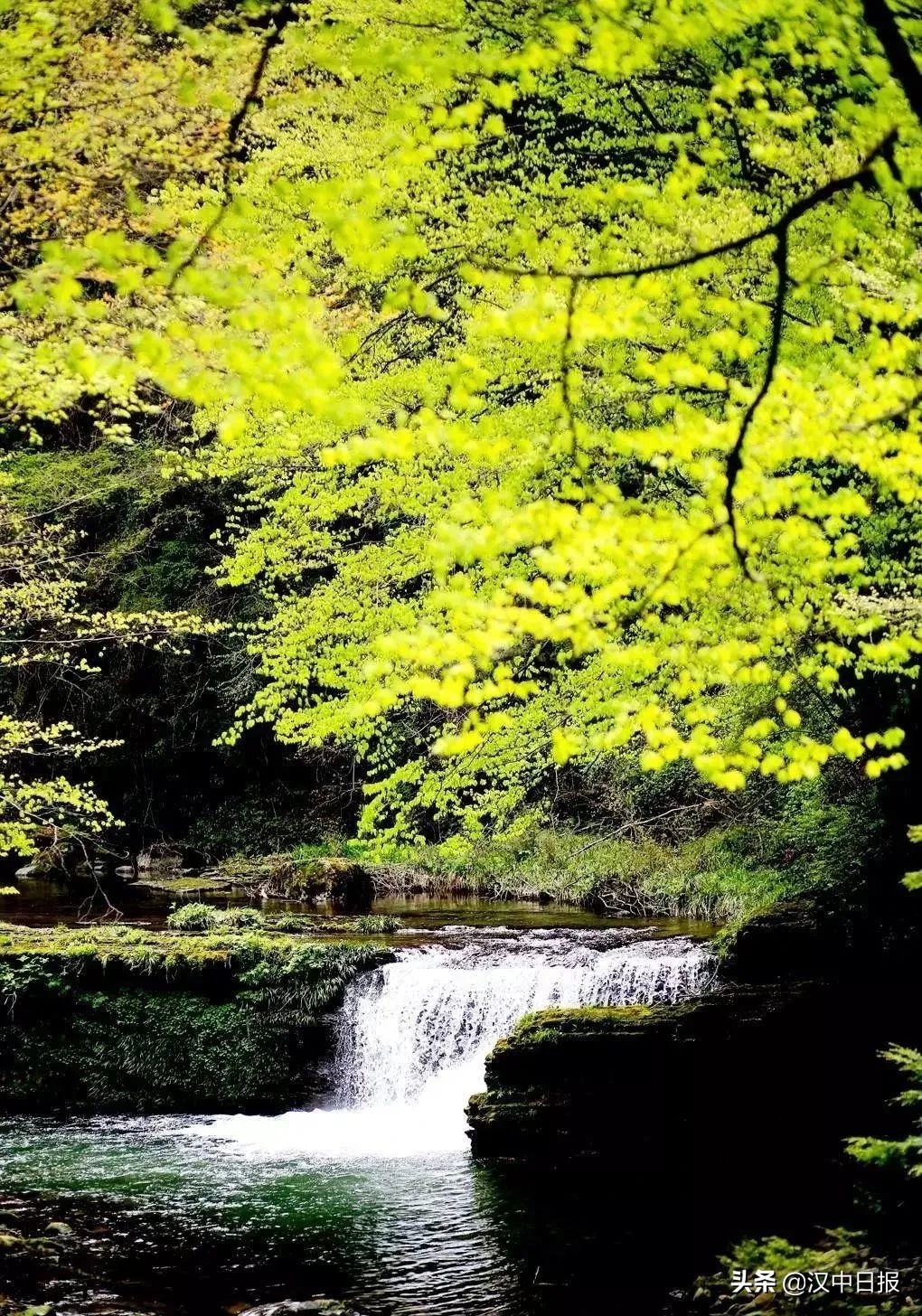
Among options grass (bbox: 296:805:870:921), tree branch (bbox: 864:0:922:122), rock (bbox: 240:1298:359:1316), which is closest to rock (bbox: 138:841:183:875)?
grass (bbox: 296:805:870:921)

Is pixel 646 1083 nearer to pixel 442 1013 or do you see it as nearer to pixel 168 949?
pixel 442 1013

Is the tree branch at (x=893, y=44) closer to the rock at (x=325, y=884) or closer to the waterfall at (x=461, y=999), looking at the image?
the waterfall at (x=461, y=999)

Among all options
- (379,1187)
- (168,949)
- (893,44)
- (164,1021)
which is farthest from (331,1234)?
(893,44)

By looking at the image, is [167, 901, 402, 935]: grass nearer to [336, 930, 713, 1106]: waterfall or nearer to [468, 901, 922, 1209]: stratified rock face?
[336, 930, 713, 1106]: waterfall

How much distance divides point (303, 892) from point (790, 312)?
41.1 feet

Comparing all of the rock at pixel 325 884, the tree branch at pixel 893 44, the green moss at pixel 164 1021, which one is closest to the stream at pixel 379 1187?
the green moss at pixel 164 1021

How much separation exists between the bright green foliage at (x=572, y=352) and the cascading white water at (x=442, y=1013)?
2.24m

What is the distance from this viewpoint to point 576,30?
13.3ft

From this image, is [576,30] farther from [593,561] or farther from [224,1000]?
[224,1000]

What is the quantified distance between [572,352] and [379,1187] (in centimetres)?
618

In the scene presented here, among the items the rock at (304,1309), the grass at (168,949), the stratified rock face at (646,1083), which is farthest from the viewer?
the grass at (168,949)

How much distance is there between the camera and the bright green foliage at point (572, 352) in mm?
3707

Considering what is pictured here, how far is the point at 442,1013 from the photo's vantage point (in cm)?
1080

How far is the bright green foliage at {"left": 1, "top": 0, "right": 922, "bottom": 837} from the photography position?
3.71 m
